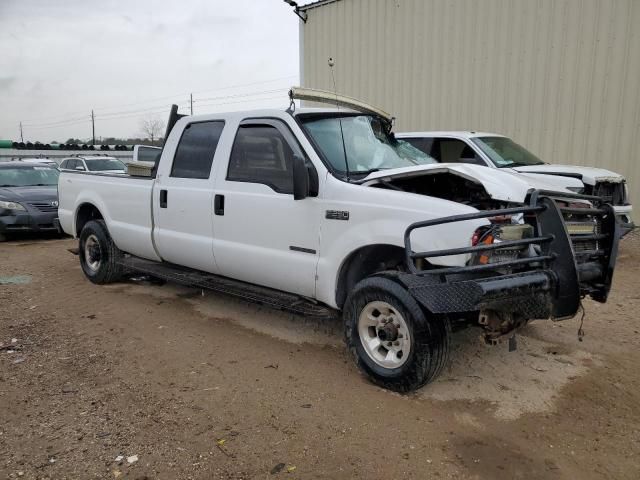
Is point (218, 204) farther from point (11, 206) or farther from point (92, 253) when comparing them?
point (11, 206)

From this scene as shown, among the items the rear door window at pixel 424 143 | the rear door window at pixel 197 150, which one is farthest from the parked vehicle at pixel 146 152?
the rear door window at pixel 197 150

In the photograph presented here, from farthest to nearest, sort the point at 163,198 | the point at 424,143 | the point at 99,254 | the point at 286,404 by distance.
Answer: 1. the point at 424,143
2. the point at 99,254
3. the point at 163,198
4. the point at 286,404

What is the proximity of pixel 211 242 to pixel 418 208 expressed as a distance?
2.25 meters

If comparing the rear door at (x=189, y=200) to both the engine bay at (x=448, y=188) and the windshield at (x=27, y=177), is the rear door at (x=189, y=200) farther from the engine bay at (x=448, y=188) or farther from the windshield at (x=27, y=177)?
the windshield at (x=27, y=177)

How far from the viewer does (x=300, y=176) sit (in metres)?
4.02

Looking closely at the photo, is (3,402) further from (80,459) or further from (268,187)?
(268,187)

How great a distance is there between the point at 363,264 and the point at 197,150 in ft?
7.38

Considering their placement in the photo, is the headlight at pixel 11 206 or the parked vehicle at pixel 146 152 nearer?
the headlight at pixel 11 206

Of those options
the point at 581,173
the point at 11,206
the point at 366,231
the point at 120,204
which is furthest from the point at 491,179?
the point at 11,206

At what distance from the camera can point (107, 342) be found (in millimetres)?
4797

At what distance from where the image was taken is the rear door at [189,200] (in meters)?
5.12

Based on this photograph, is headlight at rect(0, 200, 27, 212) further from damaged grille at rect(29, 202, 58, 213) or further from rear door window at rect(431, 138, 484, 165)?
rear door window at rect(431, 138, 484, 165)

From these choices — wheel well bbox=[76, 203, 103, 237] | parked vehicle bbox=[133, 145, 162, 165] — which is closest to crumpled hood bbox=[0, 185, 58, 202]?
parked vehicle bbox=[133, 145, 162, 165]

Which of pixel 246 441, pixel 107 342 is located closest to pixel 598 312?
pixel 246 441
